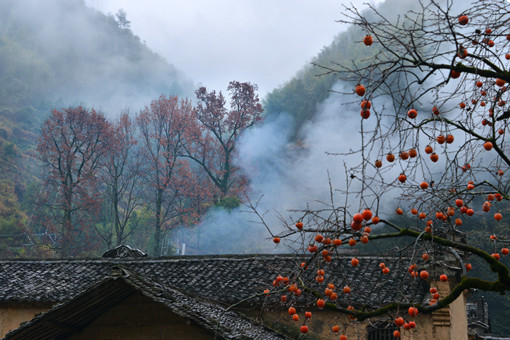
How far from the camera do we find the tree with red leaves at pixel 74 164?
33125mm

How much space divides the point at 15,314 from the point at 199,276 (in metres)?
5.52

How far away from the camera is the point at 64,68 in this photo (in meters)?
66.0

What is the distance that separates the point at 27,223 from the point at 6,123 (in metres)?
15.7

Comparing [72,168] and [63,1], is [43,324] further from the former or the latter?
[63,1]

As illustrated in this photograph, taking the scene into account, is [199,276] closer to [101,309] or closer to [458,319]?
[101,309]

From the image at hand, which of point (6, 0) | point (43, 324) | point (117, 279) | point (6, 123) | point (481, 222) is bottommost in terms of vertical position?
point (43, 324)

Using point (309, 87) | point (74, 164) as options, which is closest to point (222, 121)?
point (74, 164)

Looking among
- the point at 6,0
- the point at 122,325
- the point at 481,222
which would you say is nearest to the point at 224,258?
the point at 122,325

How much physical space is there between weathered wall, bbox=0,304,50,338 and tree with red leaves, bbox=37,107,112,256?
51.0 ft

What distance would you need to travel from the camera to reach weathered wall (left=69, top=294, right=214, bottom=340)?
1019 cm

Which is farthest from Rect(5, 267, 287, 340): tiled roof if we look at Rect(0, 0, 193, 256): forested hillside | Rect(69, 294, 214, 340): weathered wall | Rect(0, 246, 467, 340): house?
Rect(0, 0, 193, 256): forested hillside

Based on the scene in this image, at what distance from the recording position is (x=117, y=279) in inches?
Result: 383

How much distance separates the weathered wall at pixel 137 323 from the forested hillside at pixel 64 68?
38492mm

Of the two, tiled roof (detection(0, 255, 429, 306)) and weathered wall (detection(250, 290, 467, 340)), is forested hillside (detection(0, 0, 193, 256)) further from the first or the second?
weathered wall (detection(250, 290, 467, 340))
